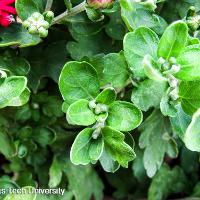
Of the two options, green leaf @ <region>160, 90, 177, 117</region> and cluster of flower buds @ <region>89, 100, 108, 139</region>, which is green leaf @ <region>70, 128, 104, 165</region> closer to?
cluster of flower buds @ <region>89, 100, 108, 139</region>

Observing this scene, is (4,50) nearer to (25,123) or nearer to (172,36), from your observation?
(25,123)

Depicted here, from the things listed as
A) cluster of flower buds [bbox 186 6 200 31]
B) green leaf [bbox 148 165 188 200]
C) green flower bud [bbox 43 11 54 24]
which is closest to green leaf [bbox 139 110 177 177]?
green leaf [bbox 148 165 188 200]

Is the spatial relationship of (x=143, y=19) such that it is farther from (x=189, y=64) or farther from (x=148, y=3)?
(x=189, y=64)

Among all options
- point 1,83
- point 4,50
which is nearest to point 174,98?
point 1,83

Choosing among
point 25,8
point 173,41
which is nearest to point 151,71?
point 173,41

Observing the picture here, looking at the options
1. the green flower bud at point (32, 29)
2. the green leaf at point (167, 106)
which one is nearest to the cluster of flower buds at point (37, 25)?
the green flower bud at point (32, 29)
